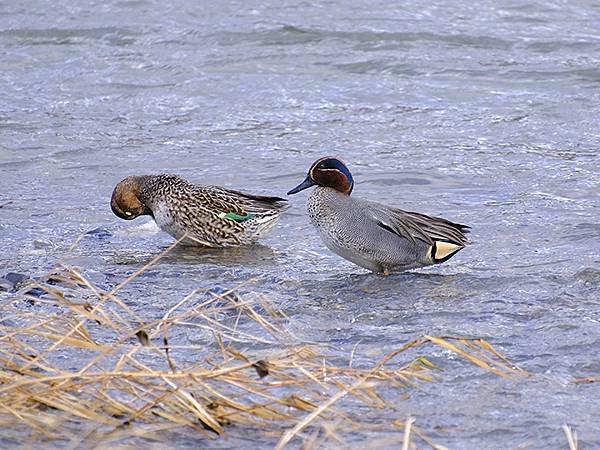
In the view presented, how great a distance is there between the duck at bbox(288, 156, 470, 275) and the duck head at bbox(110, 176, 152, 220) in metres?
1.48

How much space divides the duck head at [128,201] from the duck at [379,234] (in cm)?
148

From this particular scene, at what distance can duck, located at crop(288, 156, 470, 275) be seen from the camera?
6.80 meters

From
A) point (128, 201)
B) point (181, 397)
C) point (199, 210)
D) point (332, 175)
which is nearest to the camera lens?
point (181, 397)

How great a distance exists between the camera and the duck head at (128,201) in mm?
7992

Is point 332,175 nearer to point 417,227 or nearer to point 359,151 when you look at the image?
point 417,227

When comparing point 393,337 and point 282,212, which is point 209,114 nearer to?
point 282,212

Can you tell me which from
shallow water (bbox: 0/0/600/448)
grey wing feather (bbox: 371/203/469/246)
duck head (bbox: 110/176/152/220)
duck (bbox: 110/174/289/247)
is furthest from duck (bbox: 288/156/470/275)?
duck head (bbox: 110/176/152/220)

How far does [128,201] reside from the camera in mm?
7992

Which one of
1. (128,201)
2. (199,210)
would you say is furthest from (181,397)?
(128,201)

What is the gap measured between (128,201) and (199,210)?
0.49m

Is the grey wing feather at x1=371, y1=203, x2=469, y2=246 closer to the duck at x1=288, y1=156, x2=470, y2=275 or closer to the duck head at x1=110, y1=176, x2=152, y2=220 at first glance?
the duck at x1=288, y1=156, x2=470, y2=275

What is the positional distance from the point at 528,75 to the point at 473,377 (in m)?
8.12

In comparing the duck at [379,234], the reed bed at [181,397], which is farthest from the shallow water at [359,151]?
the reed bed at [181,397]

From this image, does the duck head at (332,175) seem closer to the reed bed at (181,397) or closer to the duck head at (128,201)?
the duck head at (128,201)
